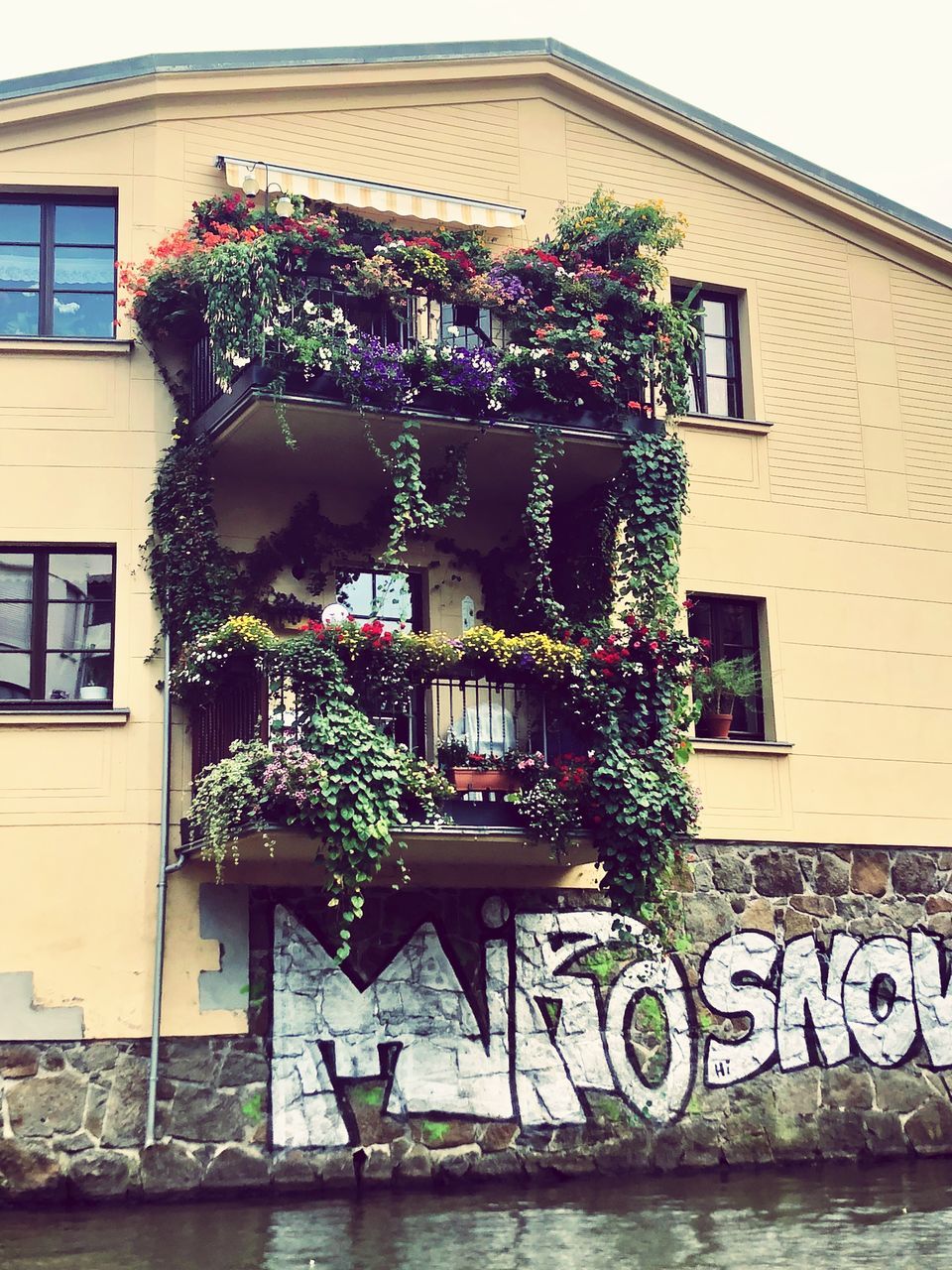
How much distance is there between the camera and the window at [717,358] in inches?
702

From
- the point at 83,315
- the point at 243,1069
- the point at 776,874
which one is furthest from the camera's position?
the point at 776,874

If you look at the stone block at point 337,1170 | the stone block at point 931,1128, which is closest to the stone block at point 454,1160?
the stone block at point 337,1170

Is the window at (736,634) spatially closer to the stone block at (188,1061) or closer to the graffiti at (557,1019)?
the graffiti at (557,1019)

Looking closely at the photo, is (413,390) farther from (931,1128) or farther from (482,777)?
(931,1128)

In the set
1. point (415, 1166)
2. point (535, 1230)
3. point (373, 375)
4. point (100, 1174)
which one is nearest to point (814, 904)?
point (415, 1166)

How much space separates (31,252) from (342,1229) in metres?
9.49

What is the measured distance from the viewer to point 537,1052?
49.5ft

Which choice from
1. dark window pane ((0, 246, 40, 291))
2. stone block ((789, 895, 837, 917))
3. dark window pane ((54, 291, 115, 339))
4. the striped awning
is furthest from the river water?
the striped awning

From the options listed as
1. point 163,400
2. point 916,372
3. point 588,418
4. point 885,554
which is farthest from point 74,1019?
point 916,372

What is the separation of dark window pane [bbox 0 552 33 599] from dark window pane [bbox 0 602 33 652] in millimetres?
102

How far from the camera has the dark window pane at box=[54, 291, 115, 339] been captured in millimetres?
15672

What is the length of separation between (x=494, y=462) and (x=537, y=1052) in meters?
5.59

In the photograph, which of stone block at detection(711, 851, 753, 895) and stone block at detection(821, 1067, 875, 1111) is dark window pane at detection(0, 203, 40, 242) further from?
stone block at detection(821, 1067, 875, 1111)

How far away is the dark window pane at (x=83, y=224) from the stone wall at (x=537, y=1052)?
6.58 metres
